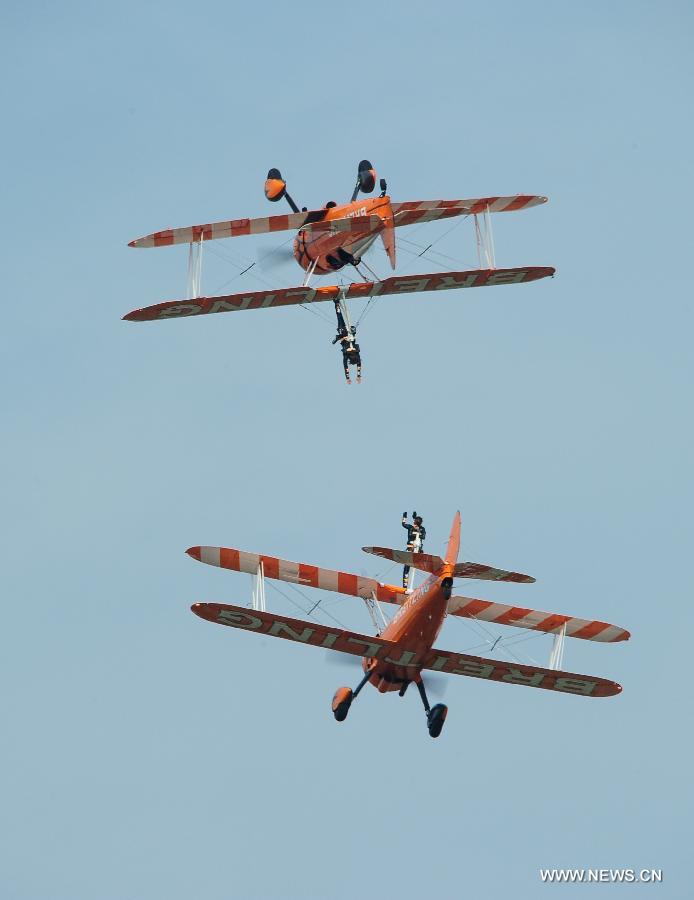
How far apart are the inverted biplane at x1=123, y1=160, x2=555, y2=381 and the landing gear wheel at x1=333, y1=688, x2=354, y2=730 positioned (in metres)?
8.15

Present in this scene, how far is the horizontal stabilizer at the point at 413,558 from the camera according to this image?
41781 mm

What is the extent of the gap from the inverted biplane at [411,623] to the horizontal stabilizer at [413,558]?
2 cm

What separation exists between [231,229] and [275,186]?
182 centimetres

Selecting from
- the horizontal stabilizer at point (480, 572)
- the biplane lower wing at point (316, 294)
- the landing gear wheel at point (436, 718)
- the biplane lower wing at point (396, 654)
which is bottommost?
the landing gear wheel at point (436, 718)

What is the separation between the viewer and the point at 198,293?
49906 mm

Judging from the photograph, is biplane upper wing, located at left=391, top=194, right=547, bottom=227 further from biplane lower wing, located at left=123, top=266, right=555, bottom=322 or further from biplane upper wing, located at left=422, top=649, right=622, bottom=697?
biplane upper wing, located at left=422, top=649, right=622, bottom=697

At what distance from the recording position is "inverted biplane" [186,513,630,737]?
42.5 metres

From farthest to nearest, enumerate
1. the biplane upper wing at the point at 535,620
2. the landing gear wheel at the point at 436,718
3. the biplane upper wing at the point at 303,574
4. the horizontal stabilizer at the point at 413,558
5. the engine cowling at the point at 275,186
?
the engine cowling at the point at 275,186
the biplane upper wing at the point at 535,620
the biplane upper wing at the point at 303,574
the landing gear wheel at the point at 436,718
the horizontal stabilizer at the point at 413,558

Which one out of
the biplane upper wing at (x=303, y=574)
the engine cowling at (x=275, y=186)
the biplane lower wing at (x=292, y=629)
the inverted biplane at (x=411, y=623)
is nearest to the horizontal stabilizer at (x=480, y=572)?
the inverted biplane at (x=411, y=623)

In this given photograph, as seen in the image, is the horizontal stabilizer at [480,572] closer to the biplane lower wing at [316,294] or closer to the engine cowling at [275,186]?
the biplane lower wing at [316,294]

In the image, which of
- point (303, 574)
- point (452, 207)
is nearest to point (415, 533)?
point (303, 574)

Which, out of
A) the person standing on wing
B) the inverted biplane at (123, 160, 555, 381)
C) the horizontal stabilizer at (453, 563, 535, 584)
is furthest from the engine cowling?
the horizontal stabilizer at (453, 563, 535, 584)

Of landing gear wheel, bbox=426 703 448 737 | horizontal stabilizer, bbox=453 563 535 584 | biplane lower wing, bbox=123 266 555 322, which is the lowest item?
landing gear wheel, bbox=426 703 448 737

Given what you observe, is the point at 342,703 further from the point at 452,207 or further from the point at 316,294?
the point at 452,207
